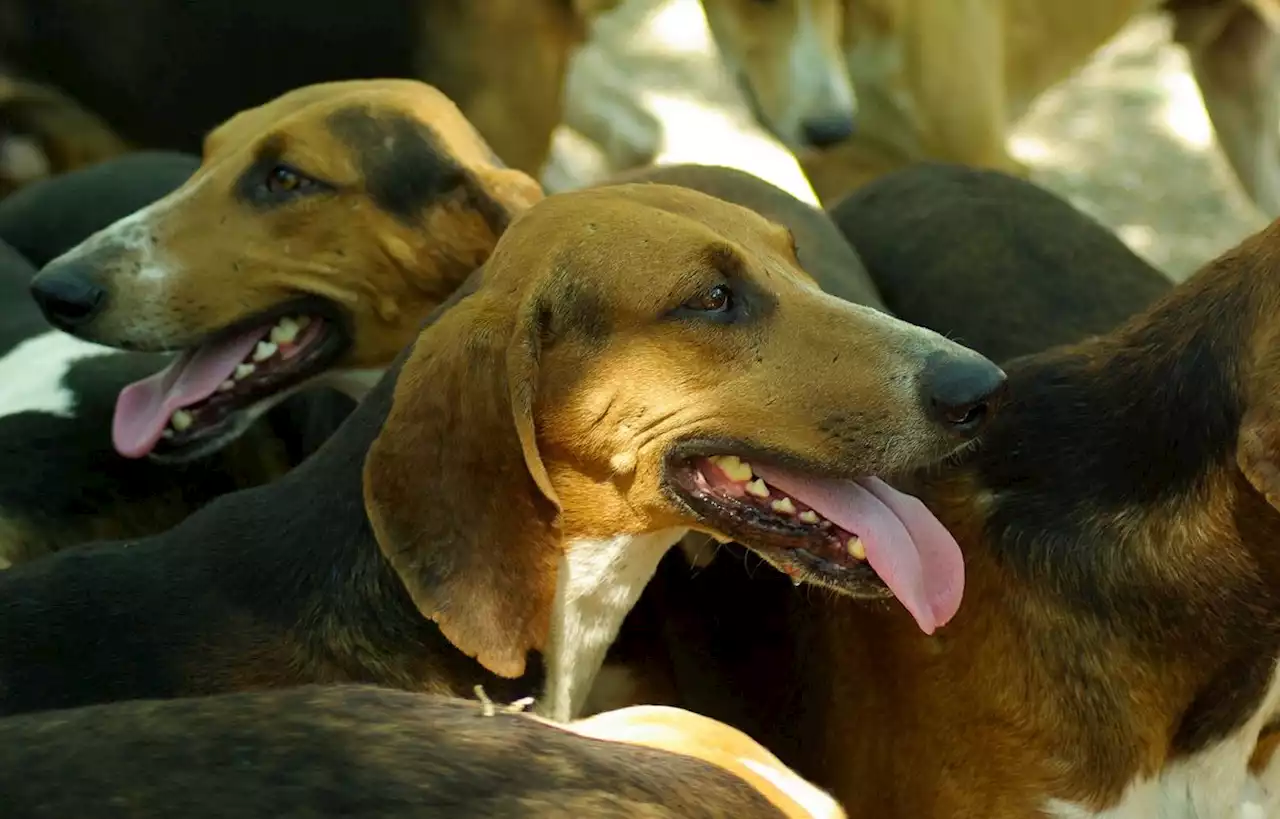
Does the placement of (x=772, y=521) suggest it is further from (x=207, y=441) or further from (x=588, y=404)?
(x=207, y=441)

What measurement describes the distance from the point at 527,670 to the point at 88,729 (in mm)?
1071

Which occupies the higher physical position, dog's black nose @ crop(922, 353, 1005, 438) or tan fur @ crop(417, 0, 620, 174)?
dog's black nose @ crop(922, 353, 1005, 438)

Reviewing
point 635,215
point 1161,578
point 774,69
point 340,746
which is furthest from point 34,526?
point 774,69

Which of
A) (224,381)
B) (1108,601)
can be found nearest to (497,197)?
(224,381)

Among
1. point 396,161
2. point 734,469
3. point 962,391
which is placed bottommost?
point 734,469

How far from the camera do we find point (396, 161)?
13.2 feet

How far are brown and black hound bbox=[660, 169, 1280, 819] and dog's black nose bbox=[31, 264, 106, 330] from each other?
6.19ft

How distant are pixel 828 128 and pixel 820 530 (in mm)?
3055

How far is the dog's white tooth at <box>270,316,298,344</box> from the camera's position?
407cm

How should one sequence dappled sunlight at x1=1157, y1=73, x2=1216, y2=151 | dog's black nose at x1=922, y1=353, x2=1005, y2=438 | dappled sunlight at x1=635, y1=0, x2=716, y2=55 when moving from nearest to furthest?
dog's black nose at x1=922, y1=353, x2=1005, y2=438, dappled sunlight at x1=1157, y1=73, x2=1216, y2=151, dappled sunlight at x1=635, y1=0, x2=716, y2=55

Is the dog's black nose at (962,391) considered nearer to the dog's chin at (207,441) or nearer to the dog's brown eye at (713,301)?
the dog's brown eye at (713,301)

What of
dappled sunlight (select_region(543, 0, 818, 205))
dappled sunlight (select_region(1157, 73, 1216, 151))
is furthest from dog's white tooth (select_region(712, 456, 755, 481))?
dappled sunlight (select_region(1157, 73, 1216, 151))

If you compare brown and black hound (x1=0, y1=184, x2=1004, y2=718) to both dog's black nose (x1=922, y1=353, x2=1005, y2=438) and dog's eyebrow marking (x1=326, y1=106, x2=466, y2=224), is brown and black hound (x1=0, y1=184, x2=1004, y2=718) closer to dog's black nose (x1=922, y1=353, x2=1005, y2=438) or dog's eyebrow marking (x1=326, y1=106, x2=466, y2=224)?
dog's black nose (x1=922, y1=353, x2=1005, y2=438)

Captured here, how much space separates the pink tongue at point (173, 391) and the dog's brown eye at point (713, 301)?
141 centimetres
